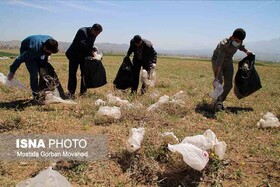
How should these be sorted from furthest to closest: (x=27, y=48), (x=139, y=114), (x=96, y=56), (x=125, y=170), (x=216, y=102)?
(x=96, y=56), (x=216, y=102), (x=27, y=48), (x=139, y=114), (x=125, y=170)

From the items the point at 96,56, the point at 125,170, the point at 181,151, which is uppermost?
the point at 96,56

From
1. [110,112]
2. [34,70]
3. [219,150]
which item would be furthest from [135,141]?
[34,70]

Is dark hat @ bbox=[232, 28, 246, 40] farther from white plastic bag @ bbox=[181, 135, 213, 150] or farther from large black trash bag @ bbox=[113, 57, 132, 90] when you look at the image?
white plastic bag @ bbox=[181, 135, 213, 150]

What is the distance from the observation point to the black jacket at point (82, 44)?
6363 millimetres

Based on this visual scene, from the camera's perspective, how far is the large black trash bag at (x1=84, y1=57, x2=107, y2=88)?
6641 mm

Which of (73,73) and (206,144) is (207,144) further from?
(73,73)

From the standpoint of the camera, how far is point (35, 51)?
5.54m

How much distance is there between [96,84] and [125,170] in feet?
11.7

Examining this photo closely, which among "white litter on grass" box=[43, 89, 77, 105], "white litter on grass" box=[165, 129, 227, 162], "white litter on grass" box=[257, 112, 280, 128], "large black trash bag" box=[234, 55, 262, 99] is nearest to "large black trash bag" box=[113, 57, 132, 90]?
A: "white litter on grass" box=[43, 89, 77, 105]

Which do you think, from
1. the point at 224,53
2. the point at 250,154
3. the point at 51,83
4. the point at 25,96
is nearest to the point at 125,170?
the point at 250,154

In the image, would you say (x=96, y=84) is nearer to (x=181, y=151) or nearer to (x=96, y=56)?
(x=96, y=56)

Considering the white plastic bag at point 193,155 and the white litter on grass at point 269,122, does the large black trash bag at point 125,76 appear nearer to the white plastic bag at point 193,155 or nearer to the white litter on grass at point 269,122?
the white litter on grass at point 269,122

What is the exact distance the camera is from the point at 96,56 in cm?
674

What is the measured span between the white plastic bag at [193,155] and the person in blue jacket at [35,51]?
315 centimetres
